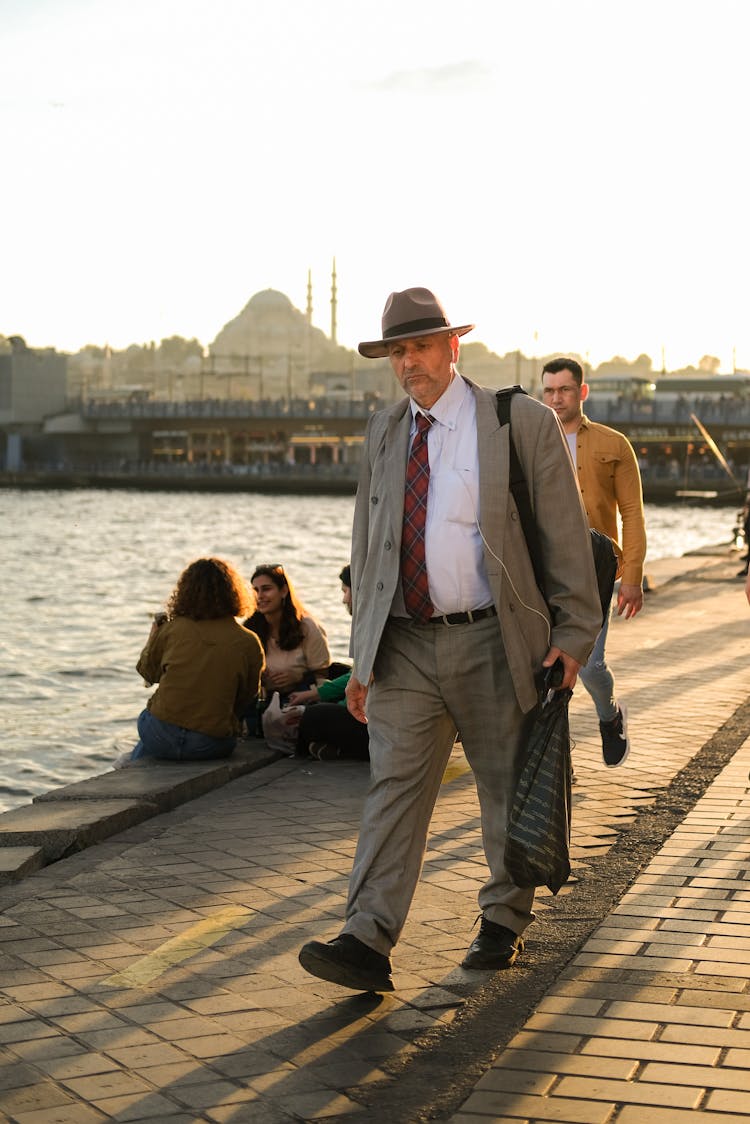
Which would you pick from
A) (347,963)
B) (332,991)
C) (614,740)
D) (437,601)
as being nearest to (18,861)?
(332,991)

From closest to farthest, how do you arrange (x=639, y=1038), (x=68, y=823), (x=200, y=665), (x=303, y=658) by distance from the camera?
(x=639, y=1038) → (x=68, y=823) → (x=200, y=665) → (x=303, y=658)

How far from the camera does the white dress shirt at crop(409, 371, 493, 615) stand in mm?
4379

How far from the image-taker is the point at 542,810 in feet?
14.5

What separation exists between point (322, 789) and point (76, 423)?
374 ft

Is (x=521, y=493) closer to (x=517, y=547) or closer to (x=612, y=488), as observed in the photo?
(x=517, y=547)

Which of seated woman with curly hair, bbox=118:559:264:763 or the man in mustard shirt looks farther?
seated woman with curly hair, bbox=118:559:264:763

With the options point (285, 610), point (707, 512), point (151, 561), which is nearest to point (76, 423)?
point (707, 512)

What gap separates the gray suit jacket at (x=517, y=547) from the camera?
437 cm

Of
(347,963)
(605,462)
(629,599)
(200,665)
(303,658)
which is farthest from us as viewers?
(303,658)

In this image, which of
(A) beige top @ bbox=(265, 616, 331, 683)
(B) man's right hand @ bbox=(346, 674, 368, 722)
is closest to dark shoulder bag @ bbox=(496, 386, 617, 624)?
(B) man's right hand @ bbox=(346, 674, 368, 722)

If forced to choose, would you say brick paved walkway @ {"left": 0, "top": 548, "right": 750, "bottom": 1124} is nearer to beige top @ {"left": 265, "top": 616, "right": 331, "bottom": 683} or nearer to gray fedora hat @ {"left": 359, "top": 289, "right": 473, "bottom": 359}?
gray fedora hat @ {"left": 359, "top": 289, "right": 473, "bottom": 359}

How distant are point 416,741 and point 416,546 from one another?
51cm

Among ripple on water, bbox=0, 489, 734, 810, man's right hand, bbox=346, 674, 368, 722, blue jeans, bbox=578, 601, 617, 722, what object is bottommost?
ripple on water, bbox=0, 489, 734, 810

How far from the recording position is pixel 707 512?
253ft
